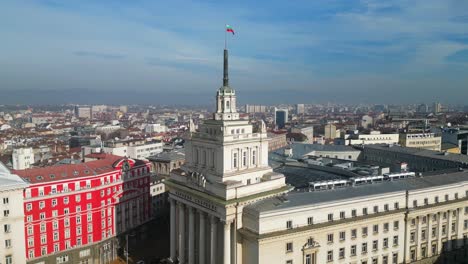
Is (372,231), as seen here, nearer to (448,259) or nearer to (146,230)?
(448,259)

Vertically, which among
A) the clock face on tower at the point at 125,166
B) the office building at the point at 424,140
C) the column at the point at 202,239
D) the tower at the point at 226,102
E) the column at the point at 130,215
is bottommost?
the column at the point at 130,215

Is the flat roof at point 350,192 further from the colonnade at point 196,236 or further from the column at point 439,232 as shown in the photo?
the colonnade at point 196,236

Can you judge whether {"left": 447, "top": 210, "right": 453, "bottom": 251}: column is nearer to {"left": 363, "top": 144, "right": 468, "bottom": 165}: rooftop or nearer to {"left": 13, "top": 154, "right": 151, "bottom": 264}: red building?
{"left": 363, "top": 144, "right": 468, "bottom": 165}: rooftop

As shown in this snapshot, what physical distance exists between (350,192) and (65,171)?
47.7 meters

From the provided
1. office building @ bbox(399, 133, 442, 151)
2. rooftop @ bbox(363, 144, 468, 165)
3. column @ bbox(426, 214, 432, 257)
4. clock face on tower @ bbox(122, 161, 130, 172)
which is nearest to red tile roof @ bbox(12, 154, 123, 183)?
clock face on tower @ bbox(122, 161, 130, 172)

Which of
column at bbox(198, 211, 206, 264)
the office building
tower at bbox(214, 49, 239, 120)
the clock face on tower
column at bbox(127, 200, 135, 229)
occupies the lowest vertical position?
column at bbox(127, 200, 135, 229)

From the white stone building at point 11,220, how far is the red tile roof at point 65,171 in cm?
522

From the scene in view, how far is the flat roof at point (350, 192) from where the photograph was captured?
5050 cm

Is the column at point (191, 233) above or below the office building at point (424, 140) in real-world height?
below

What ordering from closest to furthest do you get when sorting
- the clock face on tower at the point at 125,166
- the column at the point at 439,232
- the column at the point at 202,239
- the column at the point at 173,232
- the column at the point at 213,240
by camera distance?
the column at the point at 213,240 < the column at the point at 202,239 < the column at the point at 439,232 < the column at the point at 173,232 < the clock face on tower at the point at 125,166

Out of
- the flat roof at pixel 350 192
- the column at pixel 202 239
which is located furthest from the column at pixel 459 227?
the column at pixel 202 239

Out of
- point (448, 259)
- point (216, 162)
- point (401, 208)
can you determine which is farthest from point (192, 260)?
point (448, 259)

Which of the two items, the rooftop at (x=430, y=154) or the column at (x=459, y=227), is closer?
the column at (x=459, y=227)

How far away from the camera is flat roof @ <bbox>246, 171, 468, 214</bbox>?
166ft
